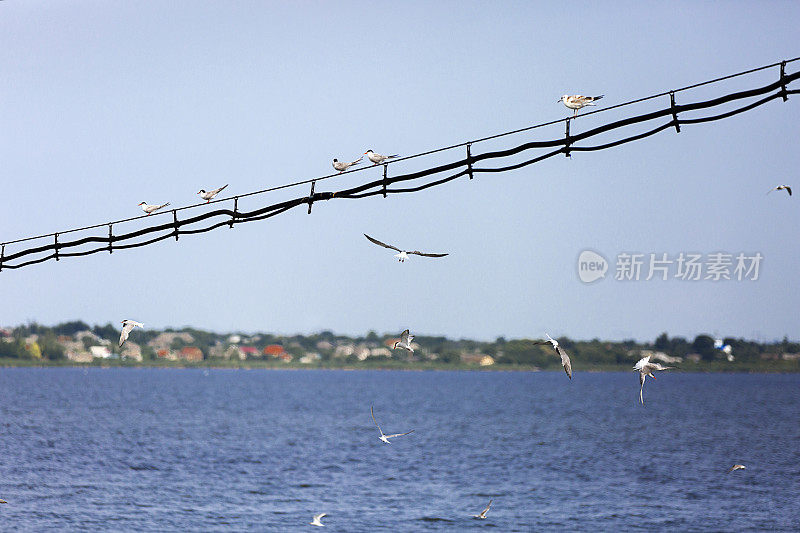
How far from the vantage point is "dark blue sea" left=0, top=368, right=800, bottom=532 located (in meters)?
50.6

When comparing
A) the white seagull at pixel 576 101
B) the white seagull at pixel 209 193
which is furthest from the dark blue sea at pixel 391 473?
the white seagull at pixel 576 101

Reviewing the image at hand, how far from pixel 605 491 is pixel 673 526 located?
14639 millimetres

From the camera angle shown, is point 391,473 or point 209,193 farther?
point 391,473

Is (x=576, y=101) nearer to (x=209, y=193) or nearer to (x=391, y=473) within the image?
(x=209, y=193)

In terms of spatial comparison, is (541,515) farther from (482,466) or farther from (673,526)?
(482,466)

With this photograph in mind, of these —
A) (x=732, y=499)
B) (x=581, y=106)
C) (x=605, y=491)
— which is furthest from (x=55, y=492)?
(x=581, y=106)

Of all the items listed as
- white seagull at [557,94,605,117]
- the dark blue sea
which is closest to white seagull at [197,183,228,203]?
white seagull at [557,94,605,117]

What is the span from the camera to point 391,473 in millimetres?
70812

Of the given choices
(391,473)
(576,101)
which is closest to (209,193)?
(576,101)

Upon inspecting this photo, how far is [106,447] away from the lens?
91125mm

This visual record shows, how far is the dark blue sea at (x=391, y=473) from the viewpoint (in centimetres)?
5056

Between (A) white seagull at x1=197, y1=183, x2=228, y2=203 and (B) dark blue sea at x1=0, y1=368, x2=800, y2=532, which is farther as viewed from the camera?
(B) dark blue sea at x1=0, y1=368, x2=800, y2=532

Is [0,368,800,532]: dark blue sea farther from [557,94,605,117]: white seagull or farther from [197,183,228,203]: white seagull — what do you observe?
[557,94,605,117]: white seagull

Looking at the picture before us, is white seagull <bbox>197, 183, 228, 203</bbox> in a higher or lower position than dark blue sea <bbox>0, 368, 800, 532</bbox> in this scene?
higher
